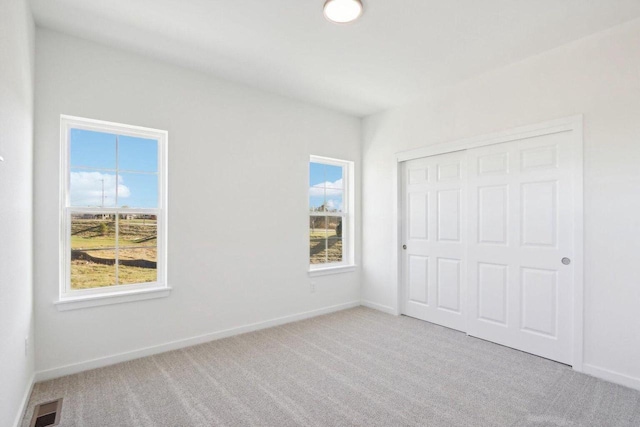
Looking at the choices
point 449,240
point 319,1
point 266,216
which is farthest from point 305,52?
point 449,240

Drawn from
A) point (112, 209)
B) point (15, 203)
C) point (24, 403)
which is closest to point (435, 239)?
point (112, 209)

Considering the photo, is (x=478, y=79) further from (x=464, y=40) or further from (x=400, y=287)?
(x=400, y=287)

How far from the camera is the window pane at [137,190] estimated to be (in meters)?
3.09

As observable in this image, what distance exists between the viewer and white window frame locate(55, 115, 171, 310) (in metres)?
2.80

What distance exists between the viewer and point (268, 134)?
3.96 metres

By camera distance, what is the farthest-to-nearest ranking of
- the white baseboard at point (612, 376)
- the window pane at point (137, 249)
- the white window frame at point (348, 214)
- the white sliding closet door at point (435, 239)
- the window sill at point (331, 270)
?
the white window frame at point (348, 214), the window sill at point (331, 270), the white sliding closet door at point (435, 239), the window pane at point (137, 249), the white baseboard at point (612, 376)

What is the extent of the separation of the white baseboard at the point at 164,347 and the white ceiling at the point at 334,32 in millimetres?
2748

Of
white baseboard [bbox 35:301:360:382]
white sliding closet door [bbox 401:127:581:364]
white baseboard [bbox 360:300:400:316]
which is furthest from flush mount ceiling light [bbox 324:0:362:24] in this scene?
white baseboard [bbox 360:300:400:316]

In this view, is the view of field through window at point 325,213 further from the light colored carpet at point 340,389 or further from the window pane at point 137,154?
the window pane at point 137,154

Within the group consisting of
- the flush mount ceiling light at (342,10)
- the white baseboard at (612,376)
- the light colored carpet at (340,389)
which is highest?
the flush mount ceiling light at (342,10)

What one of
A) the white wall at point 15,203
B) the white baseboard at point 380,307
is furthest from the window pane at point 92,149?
the white baseboard at point 380,307

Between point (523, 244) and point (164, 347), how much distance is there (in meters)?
3.64

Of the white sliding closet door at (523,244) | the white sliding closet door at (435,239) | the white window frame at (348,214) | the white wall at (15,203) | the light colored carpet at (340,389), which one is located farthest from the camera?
the white window frame at (348,214)

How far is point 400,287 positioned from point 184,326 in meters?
2.68
